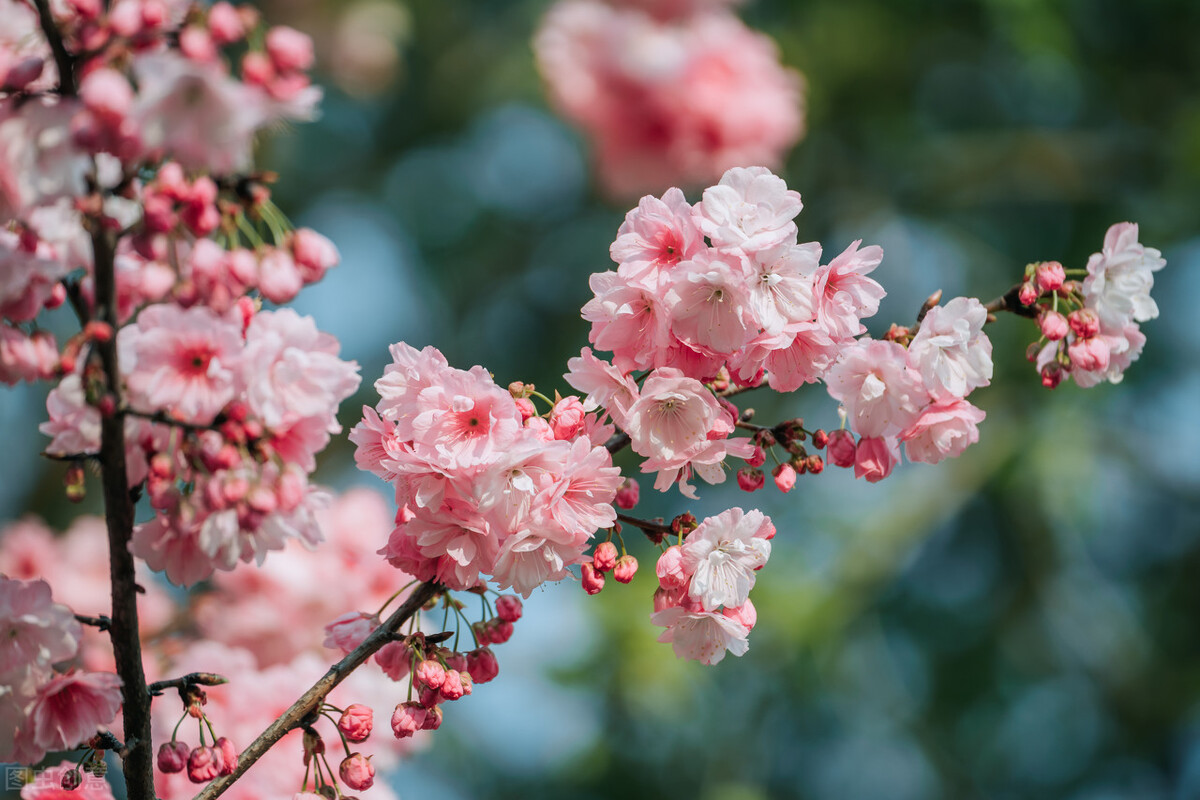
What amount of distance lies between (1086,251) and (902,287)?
1.09m

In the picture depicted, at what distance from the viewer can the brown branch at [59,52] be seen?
946 mm

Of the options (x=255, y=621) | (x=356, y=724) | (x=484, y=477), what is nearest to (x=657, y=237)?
(x=484, y=477)

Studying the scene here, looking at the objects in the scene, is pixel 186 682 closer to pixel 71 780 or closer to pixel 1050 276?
pixel 71 780

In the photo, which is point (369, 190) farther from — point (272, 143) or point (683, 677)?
point (683, 677)

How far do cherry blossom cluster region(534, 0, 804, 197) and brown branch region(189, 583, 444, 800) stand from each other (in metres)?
2.85

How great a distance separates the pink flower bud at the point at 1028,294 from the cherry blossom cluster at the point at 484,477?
A: 1.93 feet

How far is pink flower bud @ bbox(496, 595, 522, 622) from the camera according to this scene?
4.45ft

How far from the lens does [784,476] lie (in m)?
1.30

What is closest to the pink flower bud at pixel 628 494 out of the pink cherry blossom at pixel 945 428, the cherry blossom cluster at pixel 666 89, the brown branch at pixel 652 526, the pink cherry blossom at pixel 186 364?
the brown branch at pixel 652 526

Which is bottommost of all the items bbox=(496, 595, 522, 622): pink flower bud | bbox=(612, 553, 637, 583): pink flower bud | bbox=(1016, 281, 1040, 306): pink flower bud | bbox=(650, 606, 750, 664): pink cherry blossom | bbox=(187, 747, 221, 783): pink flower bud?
bbox=(187, 747, 221, 783): pink flower bud

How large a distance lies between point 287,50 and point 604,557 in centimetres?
65

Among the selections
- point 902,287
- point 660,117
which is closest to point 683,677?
point 660,117

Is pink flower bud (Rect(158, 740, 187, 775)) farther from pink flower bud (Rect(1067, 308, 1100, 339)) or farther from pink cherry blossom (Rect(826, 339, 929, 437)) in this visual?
pink flower bud (Rect(1067, 308, 1100, 339))

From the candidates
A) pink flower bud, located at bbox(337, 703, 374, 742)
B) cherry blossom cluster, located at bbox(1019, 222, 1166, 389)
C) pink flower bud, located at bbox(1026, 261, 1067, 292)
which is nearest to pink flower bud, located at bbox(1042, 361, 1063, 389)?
cherry blossom cluster, located at bbox(1019, 222, 1166, 389)
